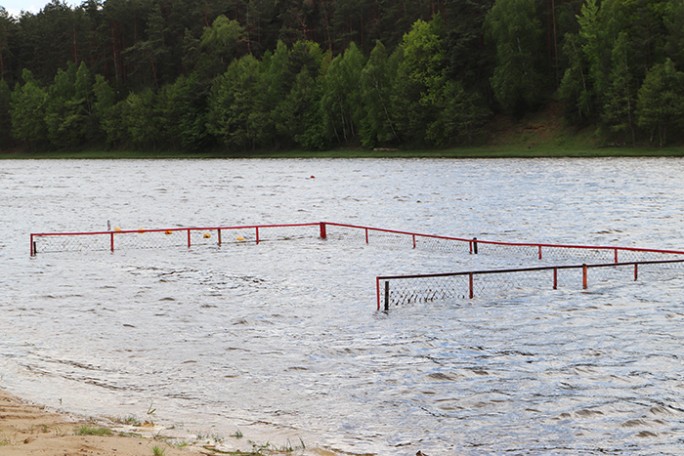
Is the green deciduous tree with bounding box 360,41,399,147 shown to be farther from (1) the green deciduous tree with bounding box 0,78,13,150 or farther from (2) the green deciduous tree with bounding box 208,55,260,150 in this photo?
(1) the green deciduous tree with bounding box 0,78,13,150

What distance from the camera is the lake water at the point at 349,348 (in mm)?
17422

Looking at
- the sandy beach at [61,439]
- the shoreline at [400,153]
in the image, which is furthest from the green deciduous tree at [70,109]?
the sandy beach at [61,439]

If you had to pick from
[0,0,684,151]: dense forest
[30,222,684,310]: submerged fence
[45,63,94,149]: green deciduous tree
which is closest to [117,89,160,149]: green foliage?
[0,0,684,151]: dense forest

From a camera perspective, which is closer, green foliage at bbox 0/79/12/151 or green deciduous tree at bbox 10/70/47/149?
A: green deciduous tree at bbox 10/70/47/149

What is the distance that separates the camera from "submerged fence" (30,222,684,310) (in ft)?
101

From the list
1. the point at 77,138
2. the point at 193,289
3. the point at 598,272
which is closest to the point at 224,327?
the point at 193,289

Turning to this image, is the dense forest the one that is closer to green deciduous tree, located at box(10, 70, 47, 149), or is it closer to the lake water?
green deciduous tree, located at box(10, 70, 47, 149)

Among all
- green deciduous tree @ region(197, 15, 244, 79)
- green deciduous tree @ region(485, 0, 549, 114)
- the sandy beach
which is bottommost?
the sandy beach

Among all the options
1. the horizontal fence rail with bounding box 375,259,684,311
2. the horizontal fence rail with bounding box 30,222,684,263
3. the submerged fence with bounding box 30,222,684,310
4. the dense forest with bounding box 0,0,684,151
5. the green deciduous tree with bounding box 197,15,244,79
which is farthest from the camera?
the green deciduous tree with bounding box 197,15,244,79

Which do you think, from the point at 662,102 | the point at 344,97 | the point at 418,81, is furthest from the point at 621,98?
the point at 344,97

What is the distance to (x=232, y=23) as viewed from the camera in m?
173

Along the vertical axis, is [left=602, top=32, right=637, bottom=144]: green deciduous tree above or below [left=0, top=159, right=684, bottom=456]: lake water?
above

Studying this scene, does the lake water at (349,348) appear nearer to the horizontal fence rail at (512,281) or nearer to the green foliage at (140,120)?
the horizontal fence rail at (512,281)

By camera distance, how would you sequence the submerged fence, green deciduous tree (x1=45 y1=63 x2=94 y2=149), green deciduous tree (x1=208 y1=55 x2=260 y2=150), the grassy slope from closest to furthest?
the submerged fence → the grassy slope → green deciduous tree (x1=208 y1=55 x2=260 y2=150) → green deciduous tree (x1=45 y1=63 x2=94 y2=149)
